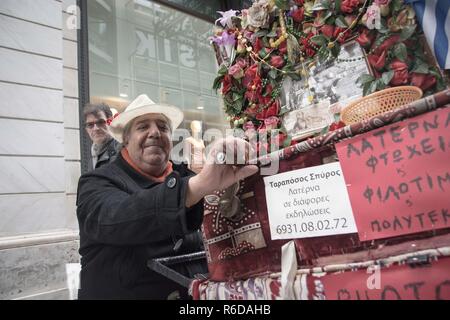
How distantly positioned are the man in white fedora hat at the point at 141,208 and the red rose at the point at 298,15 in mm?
703

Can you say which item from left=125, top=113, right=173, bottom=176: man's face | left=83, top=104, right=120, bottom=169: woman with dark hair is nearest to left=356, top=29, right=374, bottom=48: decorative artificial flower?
left=125, top=113, right=173, bottom=176: man's face


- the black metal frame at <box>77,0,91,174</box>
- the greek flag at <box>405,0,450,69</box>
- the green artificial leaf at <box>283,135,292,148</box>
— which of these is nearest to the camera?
the greek flag at <box>405,0,450,69</box>

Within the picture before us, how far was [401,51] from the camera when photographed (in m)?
1.01

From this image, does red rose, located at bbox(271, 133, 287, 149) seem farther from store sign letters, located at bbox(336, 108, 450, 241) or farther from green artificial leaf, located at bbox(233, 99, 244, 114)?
store sign letters, located at bbox(336, 108, 450, 241)

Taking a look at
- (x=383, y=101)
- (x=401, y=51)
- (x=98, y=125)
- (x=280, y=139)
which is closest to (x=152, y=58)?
(x=98, y=125)

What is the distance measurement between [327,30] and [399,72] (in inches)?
12.2

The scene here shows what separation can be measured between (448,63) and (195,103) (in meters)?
4.61

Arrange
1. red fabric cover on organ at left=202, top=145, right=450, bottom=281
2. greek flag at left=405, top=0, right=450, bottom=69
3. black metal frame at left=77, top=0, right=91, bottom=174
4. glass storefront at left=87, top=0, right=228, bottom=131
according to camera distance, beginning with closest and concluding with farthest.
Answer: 1. red fabric cover on organ at left=202, top=145, right=450, bottom=281
2. greek flag at left=405, top=0, right=450, bottom=69
3. black metal frame at left=77, top=0, right=91, bottom=174
4. glass storefront at left=87, top=0, right=228, bottom=131

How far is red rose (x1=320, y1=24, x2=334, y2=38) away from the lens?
115 cm

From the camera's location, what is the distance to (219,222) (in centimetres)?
93

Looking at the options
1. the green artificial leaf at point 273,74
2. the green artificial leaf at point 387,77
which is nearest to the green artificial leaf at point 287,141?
the green artificial leaf at point 273,74

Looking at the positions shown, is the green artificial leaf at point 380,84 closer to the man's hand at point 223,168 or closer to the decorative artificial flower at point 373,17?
the decorative artificial flower at point 373,17
